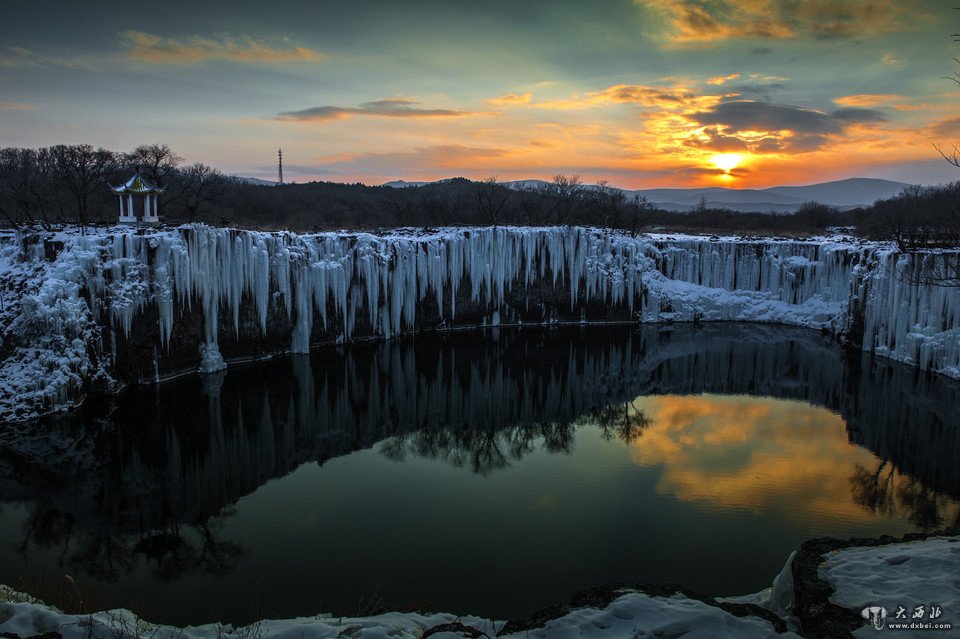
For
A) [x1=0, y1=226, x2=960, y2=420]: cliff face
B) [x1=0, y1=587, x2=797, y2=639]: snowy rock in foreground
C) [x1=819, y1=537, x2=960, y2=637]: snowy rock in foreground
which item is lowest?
[x1=0, y1=587, x2=797, y2=639]: snowy rock in foreground

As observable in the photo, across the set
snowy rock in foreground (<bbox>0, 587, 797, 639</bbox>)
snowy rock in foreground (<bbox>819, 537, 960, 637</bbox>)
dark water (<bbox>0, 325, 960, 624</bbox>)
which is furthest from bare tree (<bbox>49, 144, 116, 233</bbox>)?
snowy rock in foreground (<bbox>819, 537, 960, 637</bbox>)

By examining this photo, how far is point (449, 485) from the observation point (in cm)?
1303

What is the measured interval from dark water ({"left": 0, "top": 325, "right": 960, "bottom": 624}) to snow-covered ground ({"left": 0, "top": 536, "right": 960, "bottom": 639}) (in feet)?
4.87

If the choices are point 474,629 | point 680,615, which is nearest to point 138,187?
point 474,629

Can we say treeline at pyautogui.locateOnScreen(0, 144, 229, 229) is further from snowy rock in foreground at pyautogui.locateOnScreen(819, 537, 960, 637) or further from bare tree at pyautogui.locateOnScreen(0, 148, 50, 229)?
snowy rock in foreground at pyautogui.locateOnScreen(819, 537, 960, 637)

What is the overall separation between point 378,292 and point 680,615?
23.3 m

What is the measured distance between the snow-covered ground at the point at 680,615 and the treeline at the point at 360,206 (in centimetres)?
2524

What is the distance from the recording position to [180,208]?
1860 inches

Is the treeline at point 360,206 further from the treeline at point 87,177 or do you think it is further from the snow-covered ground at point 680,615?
the snow-covered ground at point 680,615

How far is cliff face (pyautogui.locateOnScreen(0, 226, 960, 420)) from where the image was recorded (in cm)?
1770

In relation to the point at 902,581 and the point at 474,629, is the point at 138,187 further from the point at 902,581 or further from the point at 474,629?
the point at 902,581

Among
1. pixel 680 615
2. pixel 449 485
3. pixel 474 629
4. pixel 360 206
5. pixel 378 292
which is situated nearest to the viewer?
pixel 680 615

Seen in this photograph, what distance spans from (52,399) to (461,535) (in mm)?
12807

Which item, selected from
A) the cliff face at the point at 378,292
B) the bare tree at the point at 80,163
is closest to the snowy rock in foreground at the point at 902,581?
the cliff face at the point at 378,292
